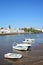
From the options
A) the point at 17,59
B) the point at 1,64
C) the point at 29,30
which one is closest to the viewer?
the point at 1,64

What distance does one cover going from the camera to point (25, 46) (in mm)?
27734

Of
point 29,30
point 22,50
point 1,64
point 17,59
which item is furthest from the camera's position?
point 29,30

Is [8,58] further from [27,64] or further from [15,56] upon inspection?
[27,64]

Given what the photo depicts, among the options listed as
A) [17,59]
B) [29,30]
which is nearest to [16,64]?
[17,59]

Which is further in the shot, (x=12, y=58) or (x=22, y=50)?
(x=22, y=50)

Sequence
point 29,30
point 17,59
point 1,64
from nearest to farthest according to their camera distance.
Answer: point 1,64, point 17,59, point 29,30

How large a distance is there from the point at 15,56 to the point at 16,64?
2.52 meters

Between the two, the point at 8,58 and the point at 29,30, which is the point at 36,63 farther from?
the point at 29,30

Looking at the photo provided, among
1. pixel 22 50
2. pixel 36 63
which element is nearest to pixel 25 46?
pixel 22 50

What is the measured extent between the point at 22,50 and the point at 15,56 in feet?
23.7

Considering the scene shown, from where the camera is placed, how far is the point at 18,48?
27.5m

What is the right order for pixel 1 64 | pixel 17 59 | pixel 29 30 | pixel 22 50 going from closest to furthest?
1. pixel 1 64
2. pixel 17 59
3. pixel 22 50
4. pixel 29 30

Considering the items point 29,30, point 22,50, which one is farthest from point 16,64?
point 29,30

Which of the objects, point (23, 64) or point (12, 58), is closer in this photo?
point (23, 64)
